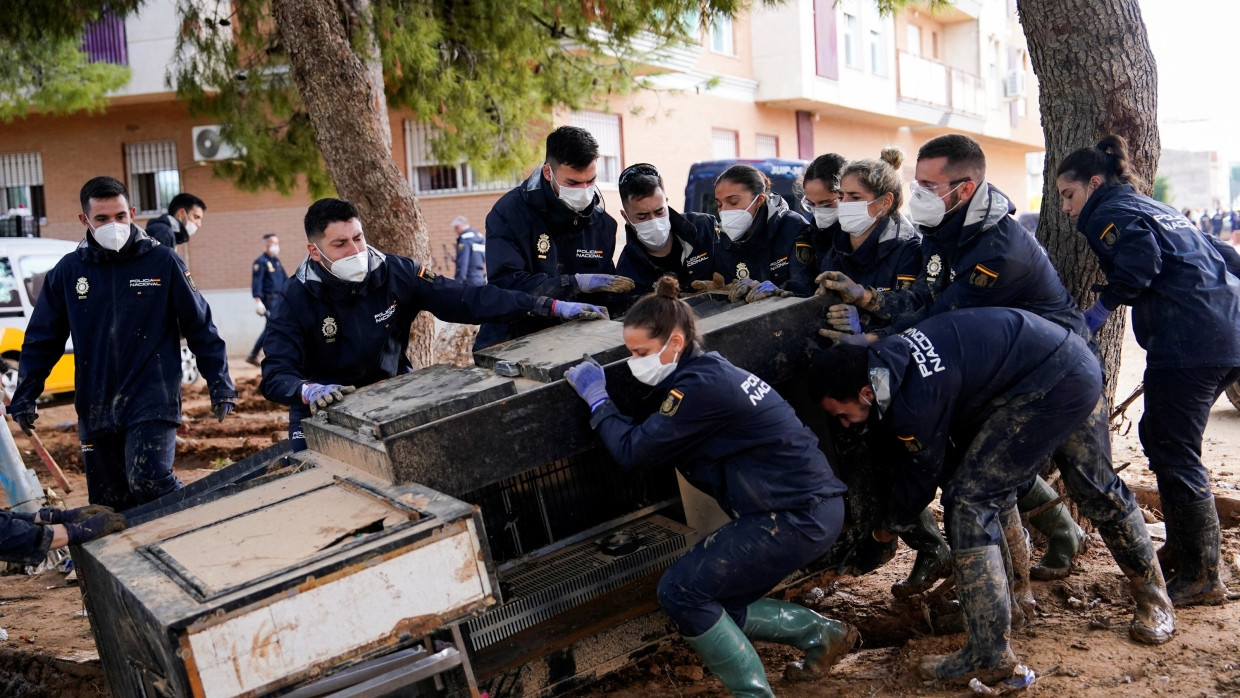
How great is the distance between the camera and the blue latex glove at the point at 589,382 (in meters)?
3.34

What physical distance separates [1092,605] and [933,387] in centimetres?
151

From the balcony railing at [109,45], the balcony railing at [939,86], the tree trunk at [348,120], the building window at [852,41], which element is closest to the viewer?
the tree trunk at [348,120]

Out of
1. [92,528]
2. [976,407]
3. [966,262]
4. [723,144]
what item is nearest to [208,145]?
[723,144]

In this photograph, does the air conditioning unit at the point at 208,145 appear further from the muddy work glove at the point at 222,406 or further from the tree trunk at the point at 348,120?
the muddy work glove at the point at 222,406

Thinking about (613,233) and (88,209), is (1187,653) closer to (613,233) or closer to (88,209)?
(613,233)

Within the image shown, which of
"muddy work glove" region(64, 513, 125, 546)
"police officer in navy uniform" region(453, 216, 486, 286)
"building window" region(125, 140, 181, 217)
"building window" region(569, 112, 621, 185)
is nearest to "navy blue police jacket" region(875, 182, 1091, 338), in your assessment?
"muddy work glove" region(64, 513, 125, 546)

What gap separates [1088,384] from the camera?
11.8 feet

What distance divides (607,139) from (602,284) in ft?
43.3

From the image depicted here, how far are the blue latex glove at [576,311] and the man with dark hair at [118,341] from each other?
1655 millimetres

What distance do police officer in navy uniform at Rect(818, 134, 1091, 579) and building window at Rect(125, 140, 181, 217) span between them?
15721 millimetres

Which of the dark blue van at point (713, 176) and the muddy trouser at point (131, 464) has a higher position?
the dark blue van at point (713, 176)

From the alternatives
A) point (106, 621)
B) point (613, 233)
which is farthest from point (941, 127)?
point (106, 621)

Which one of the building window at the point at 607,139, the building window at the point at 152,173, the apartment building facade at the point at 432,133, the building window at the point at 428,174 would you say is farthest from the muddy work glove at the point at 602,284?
the building window at the point at 152,173

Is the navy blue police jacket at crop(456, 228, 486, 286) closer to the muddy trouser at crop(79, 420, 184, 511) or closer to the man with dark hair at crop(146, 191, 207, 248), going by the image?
the man with dark hair at crop(146, 191, 207, 248)
